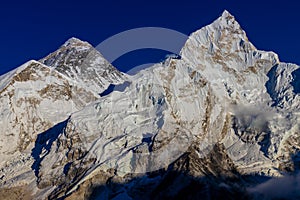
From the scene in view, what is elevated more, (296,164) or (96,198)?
(296,164)

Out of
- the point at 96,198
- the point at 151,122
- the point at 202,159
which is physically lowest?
the point at 96,198

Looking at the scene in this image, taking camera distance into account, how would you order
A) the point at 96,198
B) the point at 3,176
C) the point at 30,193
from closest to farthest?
the point at 96,198, the point at 30,193, the point at 3,176

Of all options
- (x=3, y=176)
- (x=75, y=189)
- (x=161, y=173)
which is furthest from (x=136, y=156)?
(x=3, y=176)

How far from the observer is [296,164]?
655ft

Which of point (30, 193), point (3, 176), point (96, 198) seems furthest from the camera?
point (3, 176)

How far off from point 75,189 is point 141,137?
29165mm

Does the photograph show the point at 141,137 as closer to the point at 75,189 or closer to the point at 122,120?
the point at 122,120

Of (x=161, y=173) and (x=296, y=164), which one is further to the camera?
(x=296, y=164)

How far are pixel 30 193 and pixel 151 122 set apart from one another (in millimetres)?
43175

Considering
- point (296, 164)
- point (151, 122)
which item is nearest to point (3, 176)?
point (151, 122)

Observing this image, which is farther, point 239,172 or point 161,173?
point 239,172

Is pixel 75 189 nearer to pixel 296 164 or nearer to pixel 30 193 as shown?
pixel 30 193

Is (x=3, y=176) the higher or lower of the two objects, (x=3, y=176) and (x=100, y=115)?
the lower

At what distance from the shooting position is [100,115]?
199750 millimetres
